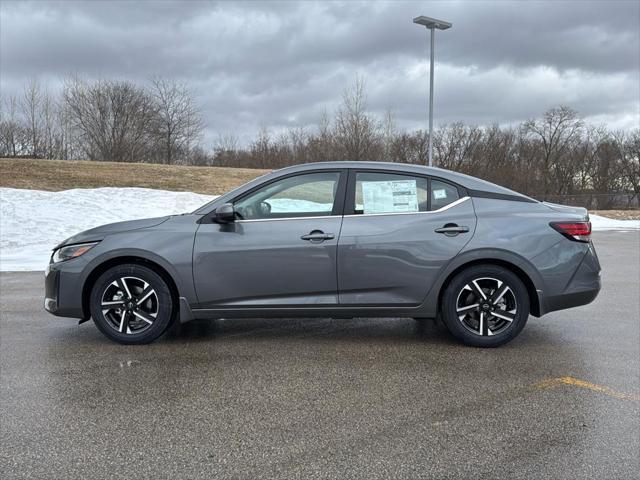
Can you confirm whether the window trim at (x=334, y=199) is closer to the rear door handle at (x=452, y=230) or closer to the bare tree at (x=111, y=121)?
the rear door handle at (x=452, y=230)

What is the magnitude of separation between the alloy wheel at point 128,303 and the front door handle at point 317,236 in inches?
57.5

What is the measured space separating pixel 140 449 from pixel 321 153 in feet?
151

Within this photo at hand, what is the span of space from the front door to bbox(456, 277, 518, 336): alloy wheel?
117cm

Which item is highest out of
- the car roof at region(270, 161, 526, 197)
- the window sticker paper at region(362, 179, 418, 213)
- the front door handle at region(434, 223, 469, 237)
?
the car roof at region(270, 161, 526, 197)

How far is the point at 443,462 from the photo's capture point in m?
2.77

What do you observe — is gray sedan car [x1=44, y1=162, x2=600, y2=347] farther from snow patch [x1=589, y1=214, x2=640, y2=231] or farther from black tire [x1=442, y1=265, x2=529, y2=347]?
→ snow patch [x1=589, y1=214, x2=640, y2=231]

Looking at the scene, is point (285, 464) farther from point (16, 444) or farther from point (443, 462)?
point (16, 444)

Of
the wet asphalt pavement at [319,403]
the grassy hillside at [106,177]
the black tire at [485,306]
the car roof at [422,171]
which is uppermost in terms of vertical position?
the grassy hillside at [106,177]

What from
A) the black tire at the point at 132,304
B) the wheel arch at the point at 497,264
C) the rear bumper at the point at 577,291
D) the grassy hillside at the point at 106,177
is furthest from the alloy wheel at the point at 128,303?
the grassy hillside at the point at 106,177

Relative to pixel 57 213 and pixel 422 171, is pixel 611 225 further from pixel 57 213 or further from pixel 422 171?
pixel 57 213

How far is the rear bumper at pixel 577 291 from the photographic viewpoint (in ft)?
15.0

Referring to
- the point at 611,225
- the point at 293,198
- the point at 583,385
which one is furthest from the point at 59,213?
the point at 611,225

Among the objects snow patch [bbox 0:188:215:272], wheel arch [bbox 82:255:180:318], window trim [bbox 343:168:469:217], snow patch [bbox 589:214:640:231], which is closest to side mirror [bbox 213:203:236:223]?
wheel arch [bbox 82:255:180:318]

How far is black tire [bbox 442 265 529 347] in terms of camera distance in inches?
181
